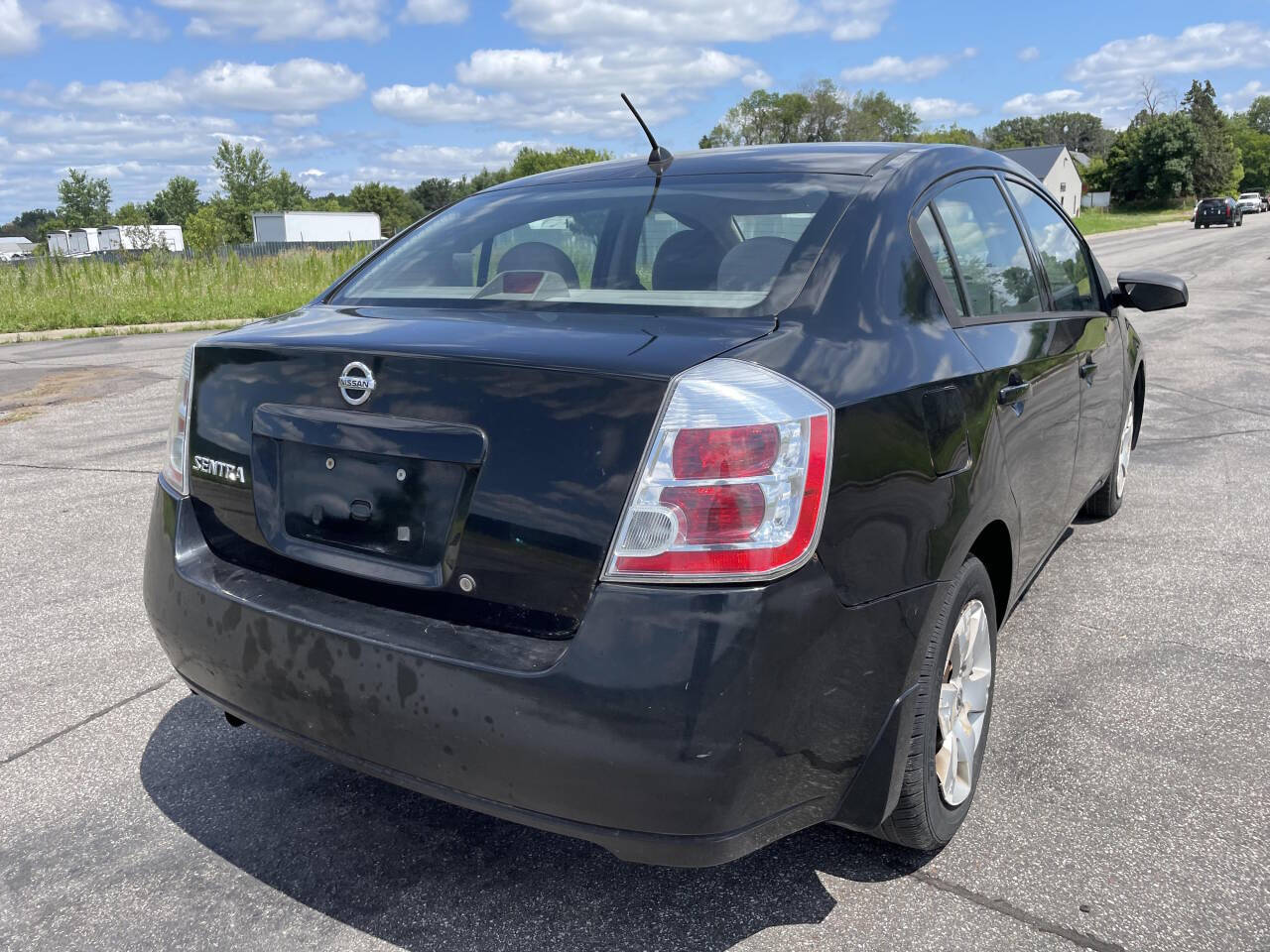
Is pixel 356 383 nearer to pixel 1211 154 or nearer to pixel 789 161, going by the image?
pixel 789 161

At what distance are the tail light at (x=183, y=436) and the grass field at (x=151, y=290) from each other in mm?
14254

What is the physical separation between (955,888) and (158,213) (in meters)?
139

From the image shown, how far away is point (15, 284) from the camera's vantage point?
18.2 metres

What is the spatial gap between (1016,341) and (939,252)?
1.33ft

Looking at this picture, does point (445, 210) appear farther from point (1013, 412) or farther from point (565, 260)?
point (1013, 412)

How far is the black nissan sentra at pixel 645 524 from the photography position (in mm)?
1875

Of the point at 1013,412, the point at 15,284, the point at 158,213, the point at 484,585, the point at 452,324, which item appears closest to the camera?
the point at 484,585

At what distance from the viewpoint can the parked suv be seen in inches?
2122

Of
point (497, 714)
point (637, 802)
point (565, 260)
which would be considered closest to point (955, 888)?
point (637, 802)

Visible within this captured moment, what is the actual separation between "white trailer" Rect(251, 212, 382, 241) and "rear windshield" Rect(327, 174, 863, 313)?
74.6 metres

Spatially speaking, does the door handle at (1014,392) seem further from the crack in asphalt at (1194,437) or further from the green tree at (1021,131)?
the green tree at (1021,131)

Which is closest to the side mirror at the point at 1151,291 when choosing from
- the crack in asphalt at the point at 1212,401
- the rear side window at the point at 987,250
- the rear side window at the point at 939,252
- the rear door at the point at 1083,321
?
the rear door at the point at 1083,321

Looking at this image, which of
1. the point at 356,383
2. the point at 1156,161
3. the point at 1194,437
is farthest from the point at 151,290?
the point at 1156,161

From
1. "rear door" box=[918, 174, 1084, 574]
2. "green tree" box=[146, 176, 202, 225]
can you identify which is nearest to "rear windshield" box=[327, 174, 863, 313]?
"rear door" box=[918, 174, 1084, 574]
